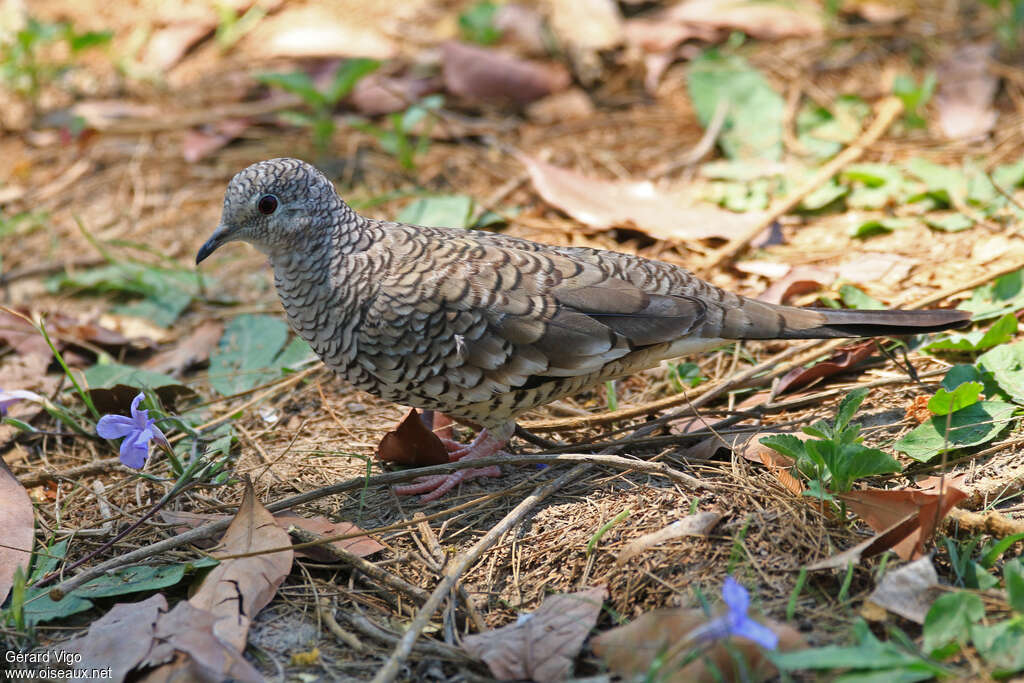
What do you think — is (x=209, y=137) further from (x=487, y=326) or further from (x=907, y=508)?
(x=907, y=508)

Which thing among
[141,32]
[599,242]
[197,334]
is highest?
[141,32]

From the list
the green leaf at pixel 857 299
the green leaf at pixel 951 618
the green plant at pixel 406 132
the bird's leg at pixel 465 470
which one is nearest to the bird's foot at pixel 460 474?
the bird's leg at pixel 465 470

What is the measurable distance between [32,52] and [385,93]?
87.8 inches

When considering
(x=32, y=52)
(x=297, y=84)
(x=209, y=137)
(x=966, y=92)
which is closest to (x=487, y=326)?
(x=297, y=84)

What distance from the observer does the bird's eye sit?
125 inches

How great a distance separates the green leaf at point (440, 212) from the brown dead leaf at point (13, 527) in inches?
86.3

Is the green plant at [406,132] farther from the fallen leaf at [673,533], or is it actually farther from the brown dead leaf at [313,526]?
the fallen leaf at [673,533]

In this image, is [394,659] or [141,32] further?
[141,32]

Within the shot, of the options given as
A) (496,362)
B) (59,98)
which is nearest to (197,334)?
(496,362)

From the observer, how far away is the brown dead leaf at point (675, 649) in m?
2.17

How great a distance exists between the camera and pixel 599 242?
14.9 ft

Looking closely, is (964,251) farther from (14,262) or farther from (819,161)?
(14,262)

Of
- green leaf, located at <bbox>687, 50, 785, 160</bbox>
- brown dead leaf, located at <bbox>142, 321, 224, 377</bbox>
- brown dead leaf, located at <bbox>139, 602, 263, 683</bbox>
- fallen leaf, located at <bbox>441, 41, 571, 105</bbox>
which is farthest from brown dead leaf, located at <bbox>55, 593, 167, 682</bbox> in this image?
fallen leaf, located at <bbox>441, 41, 571, 105</bbox>

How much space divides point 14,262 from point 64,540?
2577mm
